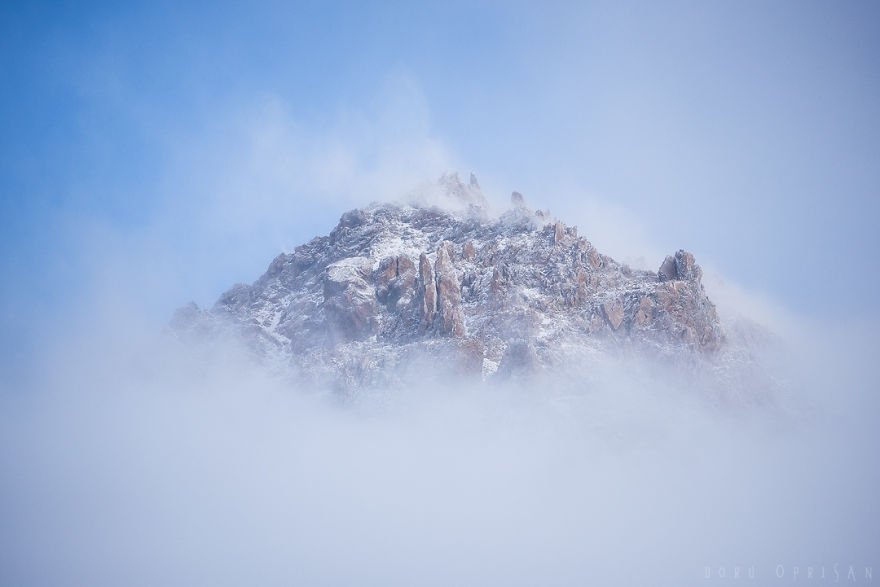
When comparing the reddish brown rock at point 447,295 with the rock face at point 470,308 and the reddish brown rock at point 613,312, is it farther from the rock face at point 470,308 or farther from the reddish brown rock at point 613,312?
the reddish brown rock at point 613,312

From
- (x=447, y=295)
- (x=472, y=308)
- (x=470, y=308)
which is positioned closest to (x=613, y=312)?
(x=472, y=308)

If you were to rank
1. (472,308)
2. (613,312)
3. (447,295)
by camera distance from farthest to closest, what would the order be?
(472,308) → (447,295) → (613,312)

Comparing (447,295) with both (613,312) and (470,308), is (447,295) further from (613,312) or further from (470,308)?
(613,312)

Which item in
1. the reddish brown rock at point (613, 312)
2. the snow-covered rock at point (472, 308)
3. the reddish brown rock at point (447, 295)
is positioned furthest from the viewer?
the reddish brown rock at point (613, 312)

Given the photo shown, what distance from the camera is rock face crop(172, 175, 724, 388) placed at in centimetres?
13512

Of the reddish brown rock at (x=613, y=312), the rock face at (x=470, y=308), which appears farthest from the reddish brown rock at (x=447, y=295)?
the reddish brown rock at (x=613, y=312)

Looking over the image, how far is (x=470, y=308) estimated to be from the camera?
144 meters

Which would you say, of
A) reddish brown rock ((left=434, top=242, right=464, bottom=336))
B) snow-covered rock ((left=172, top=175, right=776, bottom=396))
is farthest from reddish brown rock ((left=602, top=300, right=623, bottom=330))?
reddish brown rock ((left=434, top=242, right=464, bottom=336))

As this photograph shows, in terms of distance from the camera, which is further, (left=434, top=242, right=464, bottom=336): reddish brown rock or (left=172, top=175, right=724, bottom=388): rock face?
(left=434, top=242, right=464, bottom=336): reddish brown rock

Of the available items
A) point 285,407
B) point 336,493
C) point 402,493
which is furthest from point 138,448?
point 402,493

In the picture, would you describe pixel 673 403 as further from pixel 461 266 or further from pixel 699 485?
pixel 461 266

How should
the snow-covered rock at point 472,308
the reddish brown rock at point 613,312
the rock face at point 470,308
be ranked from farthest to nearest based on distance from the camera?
the reddish brown rock at point 613,312
the rock face at point 470,308
the snow-covered rock at point 472,308

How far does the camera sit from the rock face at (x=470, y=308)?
13512cm

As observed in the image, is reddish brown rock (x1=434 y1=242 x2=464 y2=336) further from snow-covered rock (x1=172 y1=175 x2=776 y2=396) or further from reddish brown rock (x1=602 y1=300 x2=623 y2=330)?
reddish brown rock (x1=602 y1=300 x2=623 y2=330)
